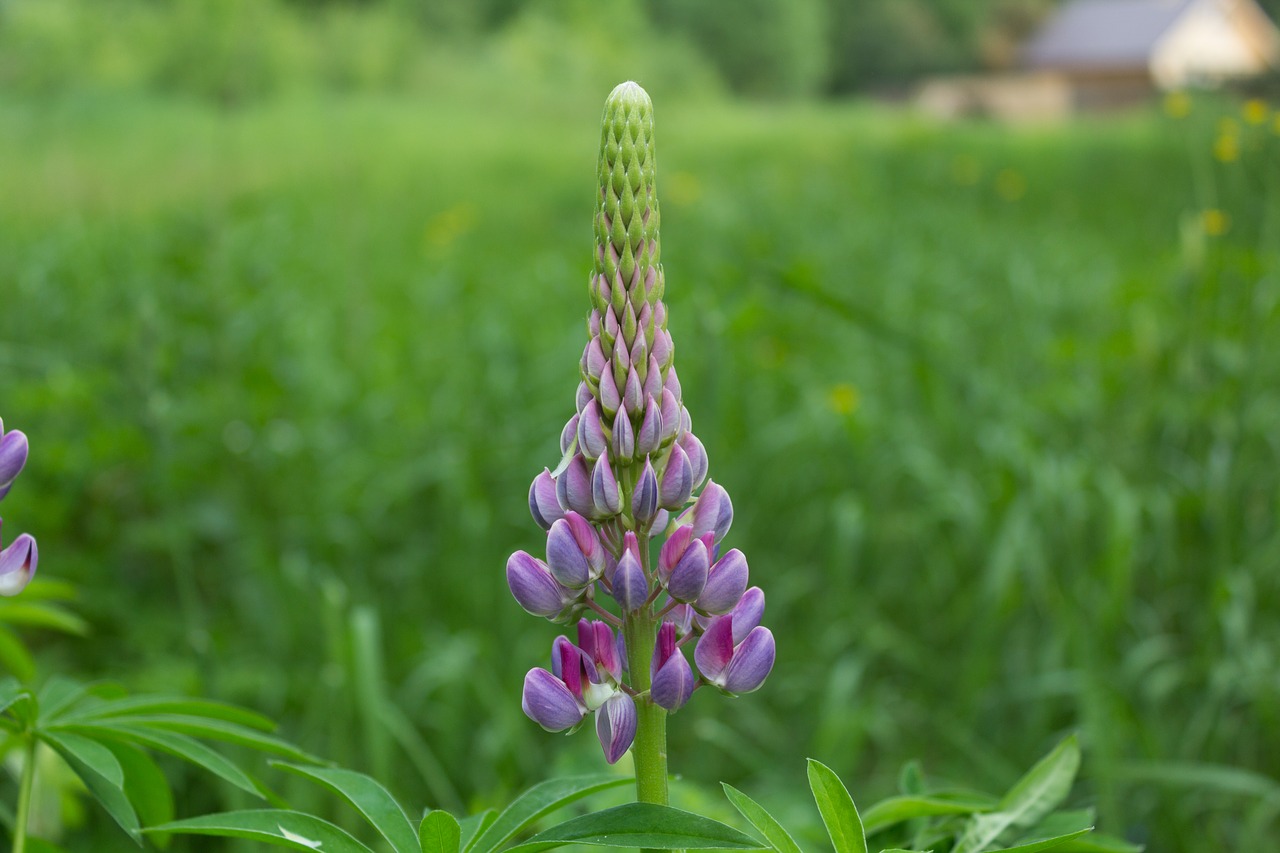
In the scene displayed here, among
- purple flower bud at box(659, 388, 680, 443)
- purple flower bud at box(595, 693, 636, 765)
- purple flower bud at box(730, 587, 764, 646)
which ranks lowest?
purple flower bud at box(595, 693, 636, 765)

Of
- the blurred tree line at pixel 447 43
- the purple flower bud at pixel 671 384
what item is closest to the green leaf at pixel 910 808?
the purple flower bud at pixel 671 384

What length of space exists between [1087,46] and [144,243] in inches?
1555

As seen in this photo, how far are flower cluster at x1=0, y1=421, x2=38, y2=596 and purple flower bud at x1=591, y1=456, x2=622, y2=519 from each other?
374mm

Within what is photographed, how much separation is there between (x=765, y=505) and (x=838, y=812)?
9.06 feet

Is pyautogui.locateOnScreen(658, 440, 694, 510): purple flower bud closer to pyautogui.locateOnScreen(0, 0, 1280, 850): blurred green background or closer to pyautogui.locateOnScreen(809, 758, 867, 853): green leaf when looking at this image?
pyautogui.locateOnScreen(809, 758, 867, 853): green leaf

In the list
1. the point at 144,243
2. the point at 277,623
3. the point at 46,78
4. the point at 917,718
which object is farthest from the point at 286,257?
the point at 46,78

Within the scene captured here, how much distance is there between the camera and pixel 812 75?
110 feet

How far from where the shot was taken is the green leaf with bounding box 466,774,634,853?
0.71m

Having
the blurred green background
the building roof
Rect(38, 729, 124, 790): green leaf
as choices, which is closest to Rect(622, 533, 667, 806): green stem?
Rect(38, 729, 124, 790): green leaf

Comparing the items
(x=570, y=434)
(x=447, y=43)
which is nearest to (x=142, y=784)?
(x=570, y=434)

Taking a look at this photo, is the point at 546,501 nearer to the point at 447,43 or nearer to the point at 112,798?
the point at 112,798

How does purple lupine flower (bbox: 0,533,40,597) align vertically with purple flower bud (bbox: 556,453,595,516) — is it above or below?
below

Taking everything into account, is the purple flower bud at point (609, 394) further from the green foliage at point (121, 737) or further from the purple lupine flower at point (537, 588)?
the green foliage at point (121, 737)

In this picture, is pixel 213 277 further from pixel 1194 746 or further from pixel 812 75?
pixel 812 75
